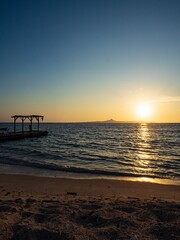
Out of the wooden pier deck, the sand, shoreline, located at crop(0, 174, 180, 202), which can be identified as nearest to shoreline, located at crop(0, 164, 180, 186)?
shoreline, located at crop(0, 174, 180, 202)

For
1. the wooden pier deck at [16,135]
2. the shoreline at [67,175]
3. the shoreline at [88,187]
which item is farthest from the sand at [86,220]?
the wooden pier deck at [16,135]

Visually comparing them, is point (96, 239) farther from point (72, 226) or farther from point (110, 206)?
point (110, 206)

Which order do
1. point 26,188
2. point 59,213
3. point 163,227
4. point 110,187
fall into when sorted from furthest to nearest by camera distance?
1. point 110,187
2. point 26,188
3. point 59,213
4. point 163,227

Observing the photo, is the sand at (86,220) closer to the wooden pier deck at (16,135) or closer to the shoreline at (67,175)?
the shoreline at (67,175)

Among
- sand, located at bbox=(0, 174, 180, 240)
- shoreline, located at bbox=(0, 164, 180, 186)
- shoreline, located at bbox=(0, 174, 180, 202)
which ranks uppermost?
sand, located at bbox=(0, 174, 180, 240)

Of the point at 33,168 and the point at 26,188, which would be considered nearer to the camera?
the point at 26,188

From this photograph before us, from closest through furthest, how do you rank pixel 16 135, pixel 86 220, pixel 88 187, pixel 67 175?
pixel 86 220 < pixel 88 187 < pixel 67 175 < pixel 16 135

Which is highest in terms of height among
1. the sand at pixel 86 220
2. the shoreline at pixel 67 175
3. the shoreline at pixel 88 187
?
the sand at pixel 86 220

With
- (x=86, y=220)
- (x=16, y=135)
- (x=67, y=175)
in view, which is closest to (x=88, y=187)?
(x=67, y=175)

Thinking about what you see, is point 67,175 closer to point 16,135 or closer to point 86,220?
point 86,220

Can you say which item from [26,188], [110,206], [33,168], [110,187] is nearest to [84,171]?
[33,168]

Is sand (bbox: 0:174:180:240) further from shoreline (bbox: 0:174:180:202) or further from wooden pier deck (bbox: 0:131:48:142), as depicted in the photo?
wooden pier deck (bbox: 0:131:48:142)

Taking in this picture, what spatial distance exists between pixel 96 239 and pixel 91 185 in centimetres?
754

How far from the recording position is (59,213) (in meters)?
6.44
